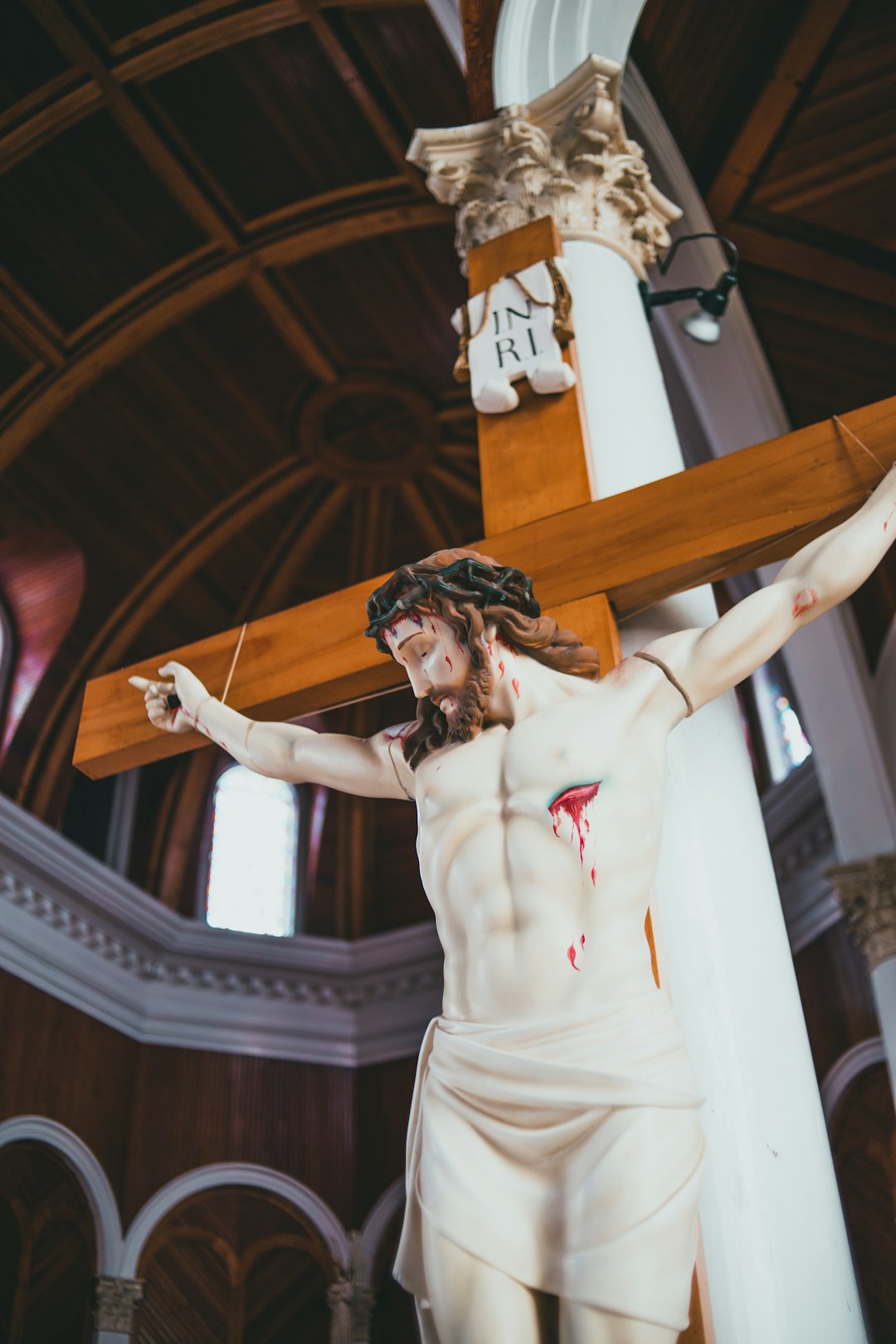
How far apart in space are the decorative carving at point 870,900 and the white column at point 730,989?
170 inches

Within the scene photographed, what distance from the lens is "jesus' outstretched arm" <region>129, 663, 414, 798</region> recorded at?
2.59 meters

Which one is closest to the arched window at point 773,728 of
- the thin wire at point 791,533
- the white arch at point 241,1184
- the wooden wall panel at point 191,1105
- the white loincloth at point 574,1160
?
the wooden wall panel at point 191,1105

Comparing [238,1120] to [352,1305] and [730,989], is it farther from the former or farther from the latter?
[730,989]

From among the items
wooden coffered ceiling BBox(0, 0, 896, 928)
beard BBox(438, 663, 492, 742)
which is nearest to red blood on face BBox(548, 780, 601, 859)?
beard BBox(438, 663, 492, 742)

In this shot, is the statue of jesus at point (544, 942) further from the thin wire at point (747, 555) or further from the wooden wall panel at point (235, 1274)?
the wooden wall panel at point (235, 1274)

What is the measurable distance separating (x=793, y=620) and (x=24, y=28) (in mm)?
7147

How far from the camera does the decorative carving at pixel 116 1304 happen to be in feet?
29.3

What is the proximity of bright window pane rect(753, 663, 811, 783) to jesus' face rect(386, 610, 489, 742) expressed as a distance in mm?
7992

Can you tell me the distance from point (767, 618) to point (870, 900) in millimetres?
5425

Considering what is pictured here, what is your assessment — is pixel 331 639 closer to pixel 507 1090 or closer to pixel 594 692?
pixel 594 692

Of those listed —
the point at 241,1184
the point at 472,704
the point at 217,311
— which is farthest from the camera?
the point at 241,1184

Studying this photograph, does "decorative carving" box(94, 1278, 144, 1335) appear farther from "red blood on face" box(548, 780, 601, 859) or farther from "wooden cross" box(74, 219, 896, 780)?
"red blood on face" box(548, 780, 601, 859)

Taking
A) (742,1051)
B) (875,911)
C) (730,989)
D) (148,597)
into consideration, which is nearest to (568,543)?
(730,989)

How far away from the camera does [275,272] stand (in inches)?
372
